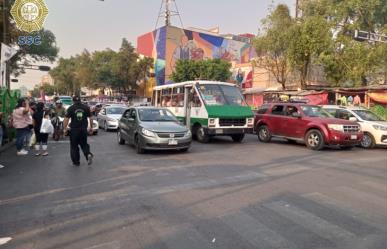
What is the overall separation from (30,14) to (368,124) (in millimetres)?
13895

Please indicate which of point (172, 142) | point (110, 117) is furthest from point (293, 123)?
point (110, 117)

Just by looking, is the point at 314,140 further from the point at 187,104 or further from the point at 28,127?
the point at 28,127

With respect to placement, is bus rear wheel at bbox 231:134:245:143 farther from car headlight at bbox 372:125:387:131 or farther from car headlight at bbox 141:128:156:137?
car headlight at bbox 372:125:387:131

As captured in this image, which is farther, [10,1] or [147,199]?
[10,1]

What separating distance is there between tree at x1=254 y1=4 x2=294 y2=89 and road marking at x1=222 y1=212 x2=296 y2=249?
24.5 m

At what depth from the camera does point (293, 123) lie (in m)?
14.2

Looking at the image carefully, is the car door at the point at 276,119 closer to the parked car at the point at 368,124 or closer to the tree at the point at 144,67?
the parked car at the point at 368,124

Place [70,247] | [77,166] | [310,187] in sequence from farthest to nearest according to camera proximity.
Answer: [77,166] < [310,187] < [70,247]

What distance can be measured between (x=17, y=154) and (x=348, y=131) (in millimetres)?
11181

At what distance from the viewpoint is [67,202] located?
6.27 m

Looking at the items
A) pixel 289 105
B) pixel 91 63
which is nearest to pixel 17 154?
pixel 289 105

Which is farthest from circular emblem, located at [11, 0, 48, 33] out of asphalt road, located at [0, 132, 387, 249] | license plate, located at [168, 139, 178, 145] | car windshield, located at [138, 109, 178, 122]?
license plate, located at [168, 139, 178, 145]

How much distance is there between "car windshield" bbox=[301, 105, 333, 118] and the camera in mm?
14008

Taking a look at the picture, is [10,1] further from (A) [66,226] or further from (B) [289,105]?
(A) [66,226]
